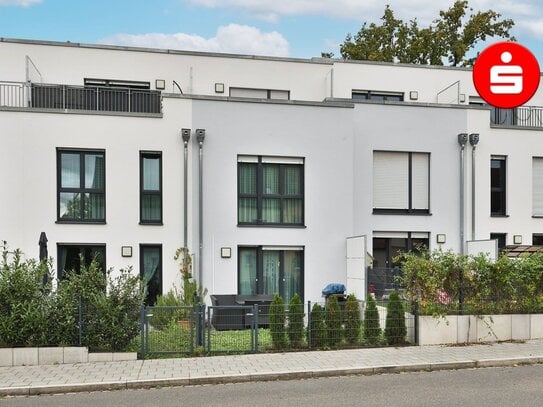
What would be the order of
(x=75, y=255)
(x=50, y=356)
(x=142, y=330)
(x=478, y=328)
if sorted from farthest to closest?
(x=75, y=255), (x=478, y=328), (x=142, y=330), (x=50, y=356)

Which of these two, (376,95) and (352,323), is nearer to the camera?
(352,323)

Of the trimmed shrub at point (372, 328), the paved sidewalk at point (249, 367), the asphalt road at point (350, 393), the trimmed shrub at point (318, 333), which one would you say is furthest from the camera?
the trimmed shrub at point (372, 328)

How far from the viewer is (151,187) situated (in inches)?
717

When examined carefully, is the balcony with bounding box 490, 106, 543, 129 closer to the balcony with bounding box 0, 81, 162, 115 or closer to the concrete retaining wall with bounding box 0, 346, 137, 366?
the balcony with bounding box 0, 81, 162, 115

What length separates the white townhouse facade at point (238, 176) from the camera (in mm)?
17531

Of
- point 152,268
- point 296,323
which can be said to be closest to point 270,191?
point 152,268

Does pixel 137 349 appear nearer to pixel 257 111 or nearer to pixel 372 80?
pixel 257 111

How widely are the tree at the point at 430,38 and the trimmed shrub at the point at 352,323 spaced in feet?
72.9

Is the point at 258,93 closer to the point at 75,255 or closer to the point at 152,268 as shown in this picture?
the point at 152,268

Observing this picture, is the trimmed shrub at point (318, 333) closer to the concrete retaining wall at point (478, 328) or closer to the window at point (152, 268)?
the concrete retaining wall at point (478, 328)

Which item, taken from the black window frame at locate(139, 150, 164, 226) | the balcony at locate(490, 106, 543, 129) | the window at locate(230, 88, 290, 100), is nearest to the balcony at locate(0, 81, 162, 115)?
the black window frame at locate(139, 150, 164, 226)

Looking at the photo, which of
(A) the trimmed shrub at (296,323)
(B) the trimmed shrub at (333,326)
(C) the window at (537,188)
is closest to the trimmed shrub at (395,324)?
(B) the trimmed shrub at (333,326)

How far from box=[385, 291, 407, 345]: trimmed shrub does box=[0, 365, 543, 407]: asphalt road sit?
2214mm

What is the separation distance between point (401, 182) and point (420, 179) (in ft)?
2.07
